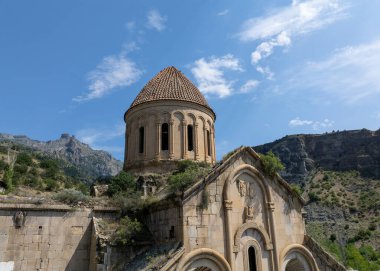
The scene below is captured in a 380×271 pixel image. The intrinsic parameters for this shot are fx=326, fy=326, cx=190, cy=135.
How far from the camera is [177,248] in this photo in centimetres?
891

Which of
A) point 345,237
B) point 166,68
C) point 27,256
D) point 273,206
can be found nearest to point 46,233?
point 27,256

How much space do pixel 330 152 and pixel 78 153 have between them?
10590 centimetres

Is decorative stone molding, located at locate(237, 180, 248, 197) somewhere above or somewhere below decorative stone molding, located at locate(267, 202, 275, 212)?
above

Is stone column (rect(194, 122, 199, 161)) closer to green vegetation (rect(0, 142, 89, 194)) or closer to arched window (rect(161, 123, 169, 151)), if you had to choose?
arched window (rect(161, 123, 169, 151))

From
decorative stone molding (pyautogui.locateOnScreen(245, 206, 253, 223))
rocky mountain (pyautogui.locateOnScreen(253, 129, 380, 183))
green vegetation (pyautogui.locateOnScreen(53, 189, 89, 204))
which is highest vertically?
rocky mountain (pyautogui.locateOnScreen(253, 129, 380, 183))

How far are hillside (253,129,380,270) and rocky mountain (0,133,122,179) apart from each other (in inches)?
2796

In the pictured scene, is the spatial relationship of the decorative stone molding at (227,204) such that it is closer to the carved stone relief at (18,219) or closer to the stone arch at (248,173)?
the stone arch at (248,173)

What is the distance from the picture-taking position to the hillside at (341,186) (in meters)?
40.5

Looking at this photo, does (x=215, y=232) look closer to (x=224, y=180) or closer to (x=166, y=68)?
(x=224, y=180)

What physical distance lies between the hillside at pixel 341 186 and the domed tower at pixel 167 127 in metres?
19.8

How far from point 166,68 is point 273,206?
1024 cm

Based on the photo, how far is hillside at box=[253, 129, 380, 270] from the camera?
40.5 m

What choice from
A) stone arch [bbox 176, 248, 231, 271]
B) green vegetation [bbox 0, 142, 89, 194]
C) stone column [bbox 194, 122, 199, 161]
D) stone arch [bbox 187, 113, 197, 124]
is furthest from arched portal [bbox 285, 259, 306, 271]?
green vegetation [bbox 0, 142, 89, 194]

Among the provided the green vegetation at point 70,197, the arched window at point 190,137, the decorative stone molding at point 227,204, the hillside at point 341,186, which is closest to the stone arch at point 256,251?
the decorative stone molding at point 227,204
